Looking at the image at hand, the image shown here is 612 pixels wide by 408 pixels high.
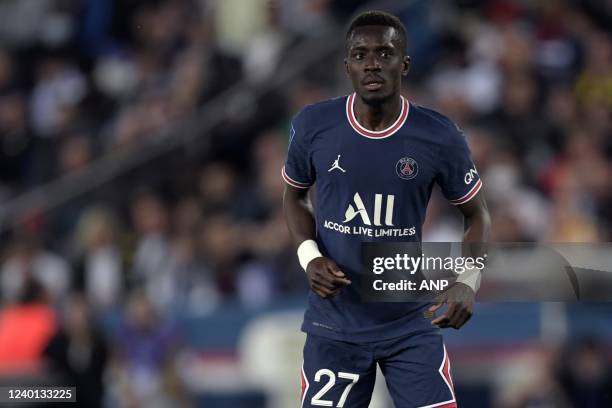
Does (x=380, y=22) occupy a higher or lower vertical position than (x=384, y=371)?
higher

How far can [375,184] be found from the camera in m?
5.67

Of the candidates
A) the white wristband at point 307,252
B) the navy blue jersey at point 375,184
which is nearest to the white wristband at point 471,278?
the navy blue jersey at point 375,184

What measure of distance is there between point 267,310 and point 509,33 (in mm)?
3234

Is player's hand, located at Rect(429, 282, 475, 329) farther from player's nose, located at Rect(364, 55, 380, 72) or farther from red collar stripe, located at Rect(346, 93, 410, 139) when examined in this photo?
player's nose, located at Rect(364, 55, 380, 72)

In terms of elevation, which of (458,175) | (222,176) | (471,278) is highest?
(222,176)

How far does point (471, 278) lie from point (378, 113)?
79 centimetres

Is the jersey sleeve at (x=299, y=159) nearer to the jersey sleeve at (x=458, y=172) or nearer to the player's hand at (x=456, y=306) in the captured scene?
the jersey sleeve at (x=458, y=172)

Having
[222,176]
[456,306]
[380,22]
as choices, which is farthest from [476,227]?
[222,176]

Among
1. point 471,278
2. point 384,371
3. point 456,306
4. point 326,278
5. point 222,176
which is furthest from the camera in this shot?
point 222,176

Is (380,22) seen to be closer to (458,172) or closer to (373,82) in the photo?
(373,82)

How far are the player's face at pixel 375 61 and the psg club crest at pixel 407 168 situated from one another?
273 millimetres

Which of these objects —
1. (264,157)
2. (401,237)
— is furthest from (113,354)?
(401,237)

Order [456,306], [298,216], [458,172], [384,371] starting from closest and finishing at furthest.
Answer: [456,306], [458,172], [384,371], [298,216]

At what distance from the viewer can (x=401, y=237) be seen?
568 centimetres
